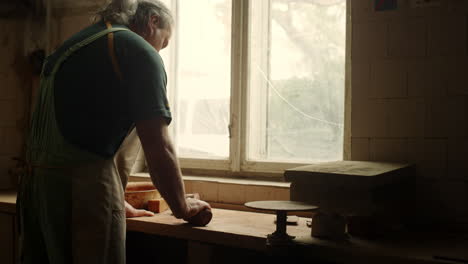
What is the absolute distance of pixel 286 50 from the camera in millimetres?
2297

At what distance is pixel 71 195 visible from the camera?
1.40m

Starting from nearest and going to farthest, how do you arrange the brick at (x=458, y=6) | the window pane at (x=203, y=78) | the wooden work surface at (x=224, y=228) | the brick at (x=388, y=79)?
the wooden work surface at (x=224, y=228)
the brick at (x=458, y=6)
the brick at (x=388, y=79)
the window pane at (x=203, y=78)

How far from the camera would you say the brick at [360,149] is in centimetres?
188

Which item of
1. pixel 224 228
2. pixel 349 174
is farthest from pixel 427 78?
pixel 224 228

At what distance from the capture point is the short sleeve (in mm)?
1393

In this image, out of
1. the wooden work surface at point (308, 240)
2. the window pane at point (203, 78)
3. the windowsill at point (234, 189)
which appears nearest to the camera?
the wooden work surface at point (308, 240)

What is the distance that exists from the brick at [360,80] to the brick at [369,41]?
0.03m

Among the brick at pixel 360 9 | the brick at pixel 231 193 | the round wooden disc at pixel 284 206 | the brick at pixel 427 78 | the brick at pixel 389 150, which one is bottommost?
the brick at pixel 231 193

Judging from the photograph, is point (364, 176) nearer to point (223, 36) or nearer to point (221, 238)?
point (221, 238)

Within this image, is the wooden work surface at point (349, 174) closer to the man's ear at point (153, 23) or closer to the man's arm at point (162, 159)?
the man's arm at point (162, 159)

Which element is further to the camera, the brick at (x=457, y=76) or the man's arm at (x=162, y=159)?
the brick at (x=457, y=76)

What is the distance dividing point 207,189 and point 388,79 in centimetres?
100

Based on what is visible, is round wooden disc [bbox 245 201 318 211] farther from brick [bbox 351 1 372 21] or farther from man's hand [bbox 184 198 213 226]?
brick [bbox 351 1 372 21]

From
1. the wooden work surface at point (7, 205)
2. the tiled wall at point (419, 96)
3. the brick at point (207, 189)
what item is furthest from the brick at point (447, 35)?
the wooden work surface at point (7, 205)
